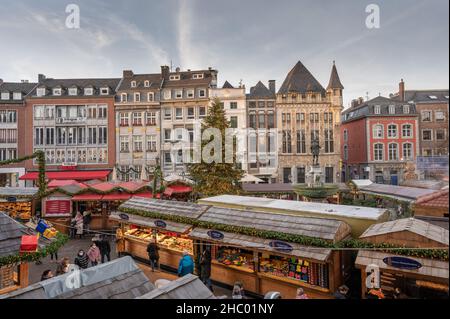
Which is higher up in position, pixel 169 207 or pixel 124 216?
pixel 169 207

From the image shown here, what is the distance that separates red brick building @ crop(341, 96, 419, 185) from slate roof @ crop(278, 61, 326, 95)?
20.9 feet

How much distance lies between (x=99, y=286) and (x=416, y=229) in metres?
7.00

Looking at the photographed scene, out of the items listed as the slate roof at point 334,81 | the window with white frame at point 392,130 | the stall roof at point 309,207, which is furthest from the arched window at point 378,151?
the stall roof at point 309,207

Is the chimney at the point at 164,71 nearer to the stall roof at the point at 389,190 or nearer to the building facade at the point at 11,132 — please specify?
the building facade at the point at 11,132

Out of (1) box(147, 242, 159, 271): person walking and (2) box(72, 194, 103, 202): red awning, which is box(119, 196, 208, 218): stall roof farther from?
(2) box(72, 194, 103, 202): red awning

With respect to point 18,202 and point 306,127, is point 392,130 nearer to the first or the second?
point 306,127

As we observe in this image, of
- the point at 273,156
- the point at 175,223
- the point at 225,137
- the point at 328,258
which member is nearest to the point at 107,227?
the point at 175,223

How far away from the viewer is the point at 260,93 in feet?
111

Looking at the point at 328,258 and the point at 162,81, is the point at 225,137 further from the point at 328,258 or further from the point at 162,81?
the point at 162,81

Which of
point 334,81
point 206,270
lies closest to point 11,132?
point 206,270

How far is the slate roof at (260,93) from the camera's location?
33.6 meters

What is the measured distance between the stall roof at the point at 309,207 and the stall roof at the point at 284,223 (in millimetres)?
923

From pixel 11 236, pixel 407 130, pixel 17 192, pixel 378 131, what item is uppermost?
pixel 378 131

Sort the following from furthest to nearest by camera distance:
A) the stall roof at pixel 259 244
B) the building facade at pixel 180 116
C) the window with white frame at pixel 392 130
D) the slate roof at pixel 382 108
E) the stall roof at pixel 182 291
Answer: the building facade at pixel 180 116
the window with white frame at pixel 392 130
the slate roof at pixel 382 108
the stall roof at pixel 259 244
the stall roof at pixel 182 291
